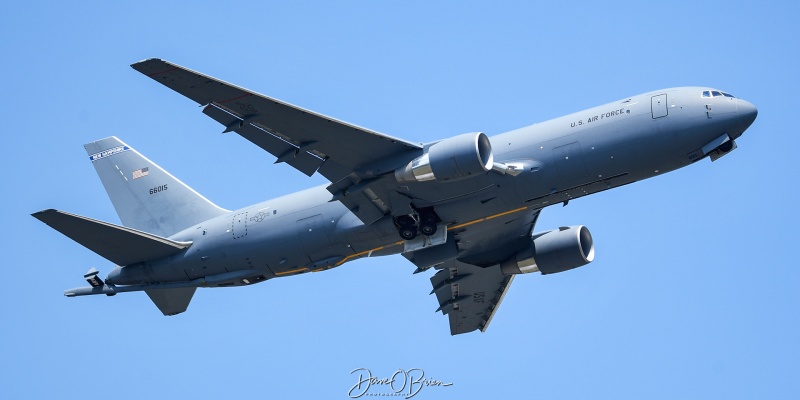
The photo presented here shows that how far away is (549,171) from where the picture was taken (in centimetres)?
4228

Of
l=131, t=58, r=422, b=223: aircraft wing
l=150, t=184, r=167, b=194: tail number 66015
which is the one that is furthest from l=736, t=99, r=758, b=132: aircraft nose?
l=150, t=184, r=167, b=194: tail number 66015

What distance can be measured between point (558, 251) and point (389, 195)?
10119 mm

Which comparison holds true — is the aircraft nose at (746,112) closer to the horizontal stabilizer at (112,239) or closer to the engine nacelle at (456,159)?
the engine nacelle at (456,159)

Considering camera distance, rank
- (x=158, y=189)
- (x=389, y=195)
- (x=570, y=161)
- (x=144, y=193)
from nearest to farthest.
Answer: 1. (x=570, y=161)
2. (x=389, y=195)
3. (x=158, y=189)
4. (x=144, y=193)

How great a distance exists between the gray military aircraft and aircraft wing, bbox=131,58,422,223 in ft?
0.16

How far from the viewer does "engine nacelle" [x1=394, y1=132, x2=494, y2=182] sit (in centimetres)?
4078

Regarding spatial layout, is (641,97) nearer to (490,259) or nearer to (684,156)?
(684,156)

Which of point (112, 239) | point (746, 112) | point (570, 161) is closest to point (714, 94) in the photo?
point (746, 112)

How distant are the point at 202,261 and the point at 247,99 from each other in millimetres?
9702

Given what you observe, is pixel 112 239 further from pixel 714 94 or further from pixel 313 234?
pixel 714 94

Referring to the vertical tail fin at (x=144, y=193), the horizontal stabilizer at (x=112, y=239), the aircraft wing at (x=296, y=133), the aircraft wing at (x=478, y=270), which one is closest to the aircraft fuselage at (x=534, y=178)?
the aircraft wing at (x=296, y=133)

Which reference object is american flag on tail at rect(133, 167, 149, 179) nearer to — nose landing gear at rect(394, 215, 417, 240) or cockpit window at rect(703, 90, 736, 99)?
nose landing gear at rect(394, 215, 417, 240)

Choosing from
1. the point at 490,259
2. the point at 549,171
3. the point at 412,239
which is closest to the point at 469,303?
the point at 490,259

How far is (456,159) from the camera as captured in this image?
1612 inches
